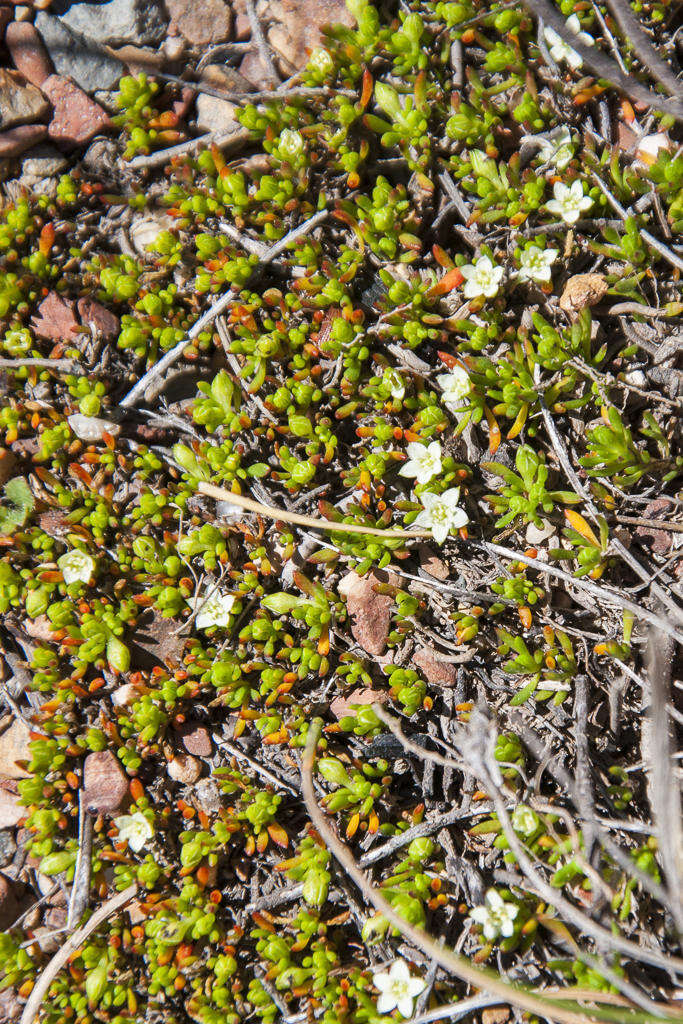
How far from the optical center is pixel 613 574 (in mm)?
3330

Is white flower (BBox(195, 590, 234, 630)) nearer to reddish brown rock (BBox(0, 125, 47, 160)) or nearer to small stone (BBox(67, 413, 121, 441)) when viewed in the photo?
small stone (BBox(67, 413, 121, 441))

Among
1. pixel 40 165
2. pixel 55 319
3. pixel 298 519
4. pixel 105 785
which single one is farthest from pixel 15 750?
pixel 40 165

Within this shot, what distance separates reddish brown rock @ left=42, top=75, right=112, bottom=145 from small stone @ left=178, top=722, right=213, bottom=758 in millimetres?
2954

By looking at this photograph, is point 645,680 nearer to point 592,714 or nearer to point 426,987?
point 592,714

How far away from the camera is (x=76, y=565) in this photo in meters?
3.53

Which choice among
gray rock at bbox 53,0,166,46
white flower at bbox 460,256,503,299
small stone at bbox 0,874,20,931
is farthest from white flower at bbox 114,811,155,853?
gray rock at bbox 53,0,166,46

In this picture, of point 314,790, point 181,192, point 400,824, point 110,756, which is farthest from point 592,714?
point 181,192

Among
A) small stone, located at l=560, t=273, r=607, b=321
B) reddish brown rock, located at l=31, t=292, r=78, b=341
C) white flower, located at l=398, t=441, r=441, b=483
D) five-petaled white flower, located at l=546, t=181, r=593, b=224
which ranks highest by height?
five-petaled white flower, located at l=546, t=181, r=593, b=224

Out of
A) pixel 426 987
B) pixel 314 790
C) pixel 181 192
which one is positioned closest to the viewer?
pixel 426 987

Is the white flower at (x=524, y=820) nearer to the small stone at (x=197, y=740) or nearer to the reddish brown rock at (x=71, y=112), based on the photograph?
the small stone at (x=197, y=740)

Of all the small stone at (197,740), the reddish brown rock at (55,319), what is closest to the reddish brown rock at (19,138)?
the reddish brown rock at (55,319)

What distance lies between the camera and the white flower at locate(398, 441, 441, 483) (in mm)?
3287

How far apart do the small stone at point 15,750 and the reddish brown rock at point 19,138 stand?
2785 millimetres

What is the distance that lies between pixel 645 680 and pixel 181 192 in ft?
10.1
